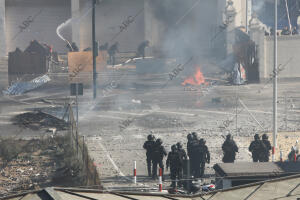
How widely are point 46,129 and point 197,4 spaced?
26.8 metres

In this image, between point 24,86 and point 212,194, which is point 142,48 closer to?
point 24,86

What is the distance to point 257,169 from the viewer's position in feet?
40.9

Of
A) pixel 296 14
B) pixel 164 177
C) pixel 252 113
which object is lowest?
pixel 164 177

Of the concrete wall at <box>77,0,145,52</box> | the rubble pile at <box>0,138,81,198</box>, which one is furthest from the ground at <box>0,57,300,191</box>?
the concrete wall at <box>77,0,145,52</box>

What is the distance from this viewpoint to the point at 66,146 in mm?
19281

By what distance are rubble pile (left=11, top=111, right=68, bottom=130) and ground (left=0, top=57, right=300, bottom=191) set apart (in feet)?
1.41

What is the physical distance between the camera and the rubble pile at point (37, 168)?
1594 cm

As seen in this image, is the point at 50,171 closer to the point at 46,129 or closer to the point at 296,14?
the point at 46,129

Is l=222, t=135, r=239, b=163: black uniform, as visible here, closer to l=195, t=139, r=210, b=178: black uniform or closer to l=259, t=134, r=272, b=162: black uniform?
l=195, t=139, r=210, b=178: black uniform

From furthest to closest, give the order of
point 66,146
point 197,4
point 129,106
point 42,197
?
point 197,4, point 129,106, point 66,146, point 42,197

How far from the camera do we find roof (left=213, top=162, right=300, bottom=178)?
11.9 m

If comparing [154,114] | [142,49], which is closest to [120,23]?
[142,49]

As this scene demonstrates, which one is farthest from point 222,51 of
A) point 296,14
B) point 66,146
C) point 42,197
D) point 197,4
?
point 42,197

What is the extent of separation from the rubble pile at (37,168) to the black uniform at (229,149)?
14.2ft
